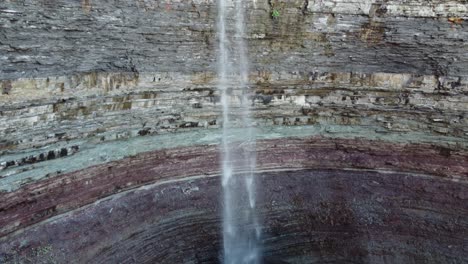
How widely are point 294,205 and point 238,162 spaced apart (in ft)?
4.84

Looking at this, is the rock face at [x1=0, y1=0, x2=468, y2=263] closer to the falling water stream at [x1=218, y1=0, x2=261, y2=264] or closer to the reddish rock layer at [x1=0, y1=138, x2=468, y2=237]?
the reddish rock layer at [x1=0, y1=138, x2=468, y2=237]

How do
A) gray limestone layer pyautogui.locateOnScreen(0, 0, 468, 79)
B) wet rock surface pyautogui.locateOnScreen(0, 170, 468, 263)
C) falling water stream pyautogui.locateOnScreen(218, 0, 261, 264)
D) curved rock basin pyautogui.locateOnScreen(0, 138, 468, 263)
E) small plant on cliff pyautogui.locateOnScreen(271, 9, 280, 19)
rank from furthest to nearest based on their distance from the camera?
falling water stream pyautogui.locateOnScreen(218, 0, 261, 264) < small plant on cliff pyautogui.locateOnScreen(271, 9, 280, 19) < wet rock surface pyautogui.locateOnScreen(0, 170, 468, 263) < curved rock basin pyautogui.locateOnScreen(0, 138, 468, 263) < gray limestone layer pyautogui.locateOnScreen(0, 0, 468, 79)

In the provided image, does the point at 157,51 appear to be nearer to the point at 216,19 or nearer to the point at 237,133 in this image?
the point at 216,19

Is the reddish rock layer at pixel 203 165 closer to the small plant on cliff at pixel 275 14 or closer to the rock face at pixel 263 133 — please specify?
the rock face at pixel 263 133

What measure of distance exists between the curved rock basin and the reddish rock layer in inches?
0.8

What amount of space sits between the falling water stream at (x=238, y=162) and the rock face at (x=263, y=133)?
0.64 ft

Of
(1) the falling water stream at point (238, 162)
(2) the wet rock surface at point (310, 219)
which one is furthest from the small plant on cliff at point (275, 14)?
(2) the wet rock surface at point (310, 219)

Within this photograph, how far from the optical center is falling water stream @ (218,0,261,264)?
28.9ft

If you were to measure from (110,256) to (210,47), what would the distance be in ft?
13.7

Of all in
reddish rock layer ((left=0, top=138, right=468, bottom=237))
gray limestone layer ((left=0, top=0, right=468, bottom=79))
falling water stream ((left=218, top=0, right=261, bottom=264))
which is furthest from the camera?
falling water stream ((left=218, top=0, right=261, bottom=264))

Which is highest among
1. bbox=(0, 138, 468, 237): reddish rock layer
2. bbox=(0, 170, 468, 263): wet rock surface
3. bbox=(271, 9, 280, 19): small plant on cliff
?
bbox=(271, 9, 280, 19): small plant on cliff

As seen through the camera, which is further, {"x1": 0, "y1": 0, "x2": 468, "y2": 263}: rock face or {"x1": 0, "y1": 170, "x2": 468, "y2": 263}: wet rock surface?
{"x1": 0, "y1": 170, "x2": 468, "y2": 263}: wet rock surface

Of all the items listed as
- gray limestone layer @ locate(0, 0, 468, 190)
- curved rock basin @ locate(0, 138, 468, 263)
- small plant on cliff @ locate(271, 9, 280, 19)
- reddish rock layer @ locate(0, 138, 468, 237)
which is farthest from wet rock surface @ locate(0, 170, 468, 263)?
small plant on cliff @ locate(271, 9, 280, 19)

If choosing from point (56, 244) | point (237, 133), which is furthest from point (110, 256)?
point (237, 133)
